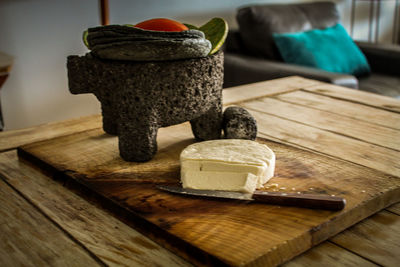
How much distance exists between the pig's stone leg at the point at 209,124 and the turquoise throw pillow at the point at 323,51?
74.6 inches

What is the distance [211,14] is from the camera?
312 centimetres

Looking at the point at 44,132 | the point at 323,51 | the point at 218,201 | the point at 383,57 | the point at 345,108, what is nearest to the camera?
the point at 218,201

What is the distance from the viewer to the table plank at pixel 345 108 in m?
1.15

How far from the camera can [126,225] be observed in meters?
0.66

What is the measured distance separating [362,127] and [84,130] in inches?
26.2

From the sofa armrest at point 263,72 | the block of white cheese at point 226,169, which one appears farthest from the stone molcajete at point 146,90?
the sofa armrest at point 263,72

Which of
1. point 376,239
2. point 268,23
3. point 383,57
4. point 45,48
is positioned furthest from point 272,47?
point 376,239

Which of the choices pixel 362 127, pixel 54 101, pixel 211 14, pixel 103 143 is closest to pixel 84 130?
pixel 103 143

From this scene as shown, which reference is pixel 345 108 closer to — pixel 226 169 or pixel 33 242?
pixel 226 169

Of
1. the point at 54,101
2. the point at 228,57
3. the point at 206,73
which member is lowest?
the point at 54,101

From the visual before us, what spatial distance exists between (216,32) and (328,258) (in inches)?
20.2

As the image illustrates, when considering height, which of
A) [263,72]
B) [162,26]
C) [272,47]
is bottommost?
[263,72]

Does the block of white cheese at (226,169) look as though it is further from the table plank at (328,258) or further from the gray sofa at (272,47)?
the gray sofa at (272,47)

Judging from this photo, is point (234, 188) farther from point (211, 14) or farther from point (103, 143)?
point (211, 14)
